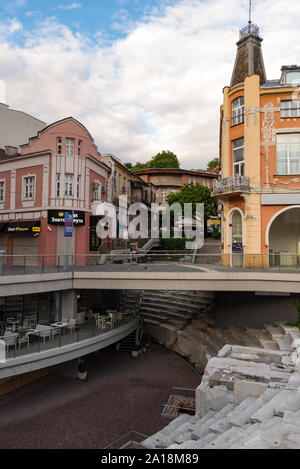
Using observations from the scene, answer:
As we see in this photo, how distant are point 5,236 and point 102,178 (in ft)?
30.8

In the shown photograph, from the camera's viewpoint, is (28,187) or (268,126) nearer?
(268,126)

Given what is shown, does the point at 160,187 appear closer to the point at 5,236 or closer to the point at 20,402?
the point at 5,236

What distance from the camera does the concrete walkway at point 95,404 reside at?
11086 mm

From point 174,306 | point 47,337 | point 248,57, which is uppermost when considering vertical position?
point 248,57

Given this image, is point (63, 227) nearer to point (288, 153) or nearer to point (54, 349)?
point (54, 349)

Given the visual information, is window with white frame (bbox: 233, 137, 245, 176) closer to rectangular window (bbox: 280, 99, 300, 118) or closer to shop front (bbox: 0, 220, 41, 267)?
rectangular window (bbox: 280, 99, 300, 118)

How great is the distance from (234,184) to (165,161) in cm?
4425

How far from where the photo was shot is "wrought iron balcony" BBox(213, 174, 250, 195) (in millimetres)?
19625

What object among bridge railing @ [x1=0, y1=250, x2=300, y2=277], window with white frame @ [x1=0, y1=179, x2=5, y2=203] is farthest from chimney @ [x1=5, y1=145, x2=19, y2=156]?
bridge railing @ [x1=0, y1=250, x2=300, y2=277]

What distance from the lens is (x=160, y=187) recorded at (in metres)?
54.9

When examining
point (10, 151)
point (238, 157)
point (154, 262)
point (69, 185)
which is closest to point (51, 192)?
point (69, 185)

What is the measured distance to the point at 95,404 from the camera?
43.8 feet

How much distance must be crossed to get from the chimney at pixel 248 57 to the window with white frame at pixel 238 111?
138 cm

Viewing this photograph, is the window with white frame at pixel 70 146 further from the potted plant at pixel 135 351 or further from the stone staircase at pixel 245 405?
the stone staircase at pixel 245 405
